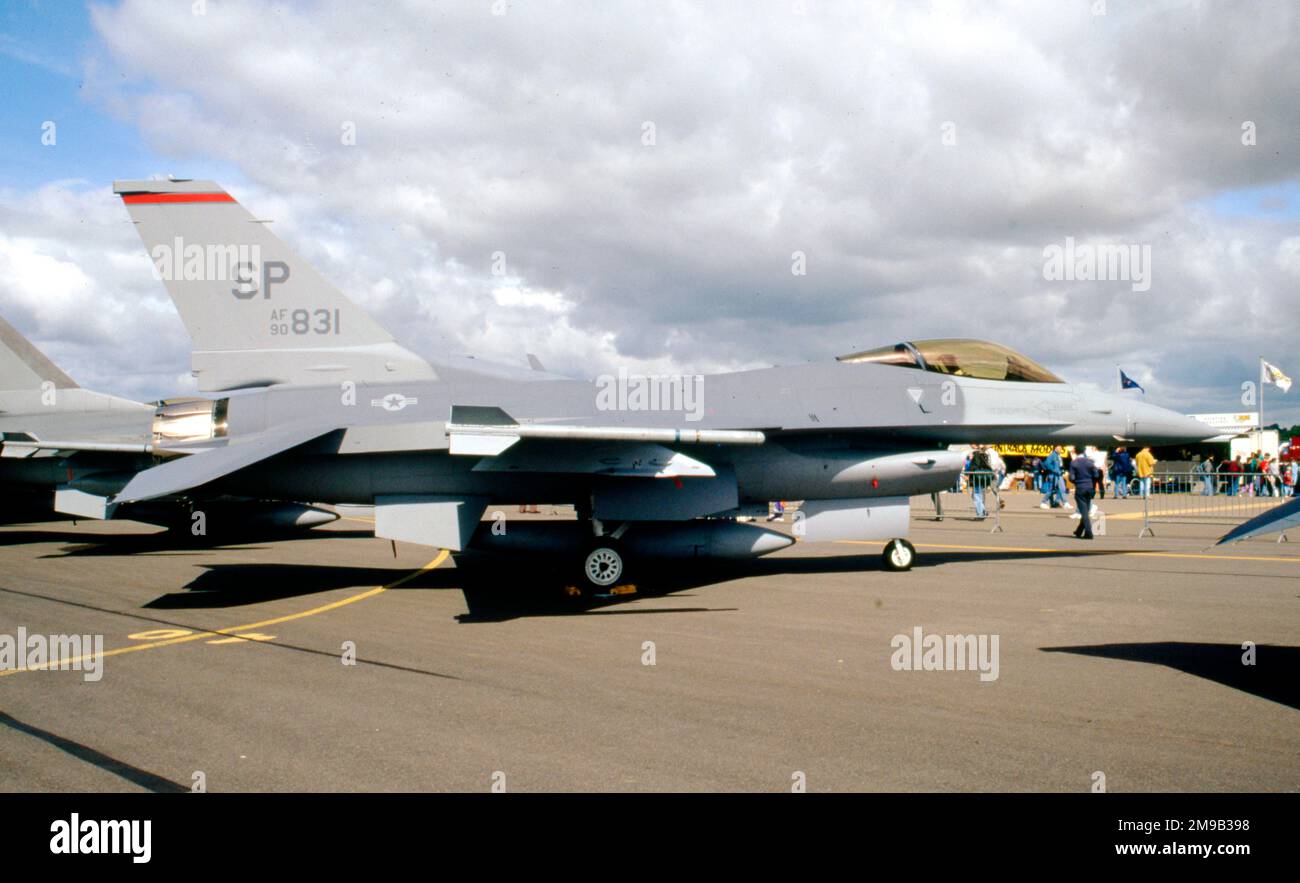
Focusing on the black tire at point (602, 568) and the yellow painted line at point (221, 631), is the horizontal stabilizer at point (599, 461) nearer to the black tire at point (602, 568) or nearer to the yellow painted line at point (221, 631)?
the black tire at point (602, 568)

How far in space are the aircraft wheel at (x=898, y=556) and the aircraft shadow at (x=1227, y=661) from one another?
4.47 metres

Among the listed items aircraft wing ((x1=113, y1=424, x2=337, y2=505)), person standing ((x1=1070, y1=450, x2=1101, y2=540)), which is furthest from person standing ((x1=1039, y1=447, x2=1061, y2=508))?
aircraft wing ((x1=113, y1=424, x2=337, y2=505))

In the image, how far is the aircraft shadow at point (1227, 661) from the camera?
538cm

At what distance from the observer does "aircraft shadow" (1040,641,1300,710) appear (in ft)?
17.7

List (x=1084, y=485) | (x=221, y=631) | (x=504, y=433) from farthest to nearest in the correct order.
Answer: (x=1084, y=485), (x=504, y=433), (x=221, y=631)

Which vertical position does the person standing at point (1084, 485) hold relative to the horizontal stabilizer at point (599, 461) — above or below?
below

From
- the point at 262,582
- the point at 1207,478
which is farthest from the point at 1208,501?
the point at 262,582

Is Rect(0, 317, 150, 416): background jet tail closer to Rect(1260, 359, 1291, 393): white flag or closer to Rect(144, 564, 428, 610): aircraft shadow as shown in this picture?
Rect(144, 564, 428, 610): aircraft shadow

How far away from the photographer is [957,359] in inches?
434

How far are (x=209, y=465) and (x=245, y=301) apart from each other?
2.60 meters

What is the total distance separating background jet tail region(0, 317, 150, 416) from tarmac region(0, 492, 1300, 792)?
7062mm

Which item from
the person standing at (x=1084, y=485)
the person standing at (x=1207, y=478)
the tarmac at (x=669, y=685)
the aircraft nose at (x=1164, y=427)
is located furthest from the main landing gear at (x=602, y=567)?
the person standing at (x=1207, y=478)
